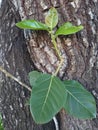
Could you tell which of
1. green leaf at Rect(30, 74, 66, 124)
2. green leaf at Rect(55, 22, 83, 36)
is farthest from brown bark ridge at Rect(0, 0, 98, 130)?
green leaf at Rect(30, 74, 66, 124)

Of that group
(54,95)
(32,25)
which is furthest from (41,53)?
(54,95)

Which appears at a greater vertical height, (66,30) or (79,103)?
(66,30)

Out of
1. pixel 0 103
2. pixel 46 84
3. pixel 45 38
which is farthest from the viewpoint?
pixel 0 103

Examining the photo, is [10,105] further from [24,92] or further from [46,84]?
[46,84]

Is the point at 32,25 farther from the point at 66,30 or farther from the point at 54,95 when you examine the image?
the point at 54,95

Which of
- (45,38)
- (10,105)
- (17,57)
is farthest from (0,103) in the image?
(45,38)

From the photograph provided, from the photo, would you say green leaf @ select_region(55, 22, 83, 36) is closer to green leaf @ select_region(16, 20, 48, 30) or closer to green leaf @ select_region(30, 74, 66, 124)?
green leaf @ select_region(16, 20, 48, 30)

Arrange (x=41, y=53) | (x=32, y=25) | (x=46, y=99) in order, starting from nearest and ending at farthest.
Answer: (x=46, y=99) < (x=32, y=25) < (x=41, y=53)
